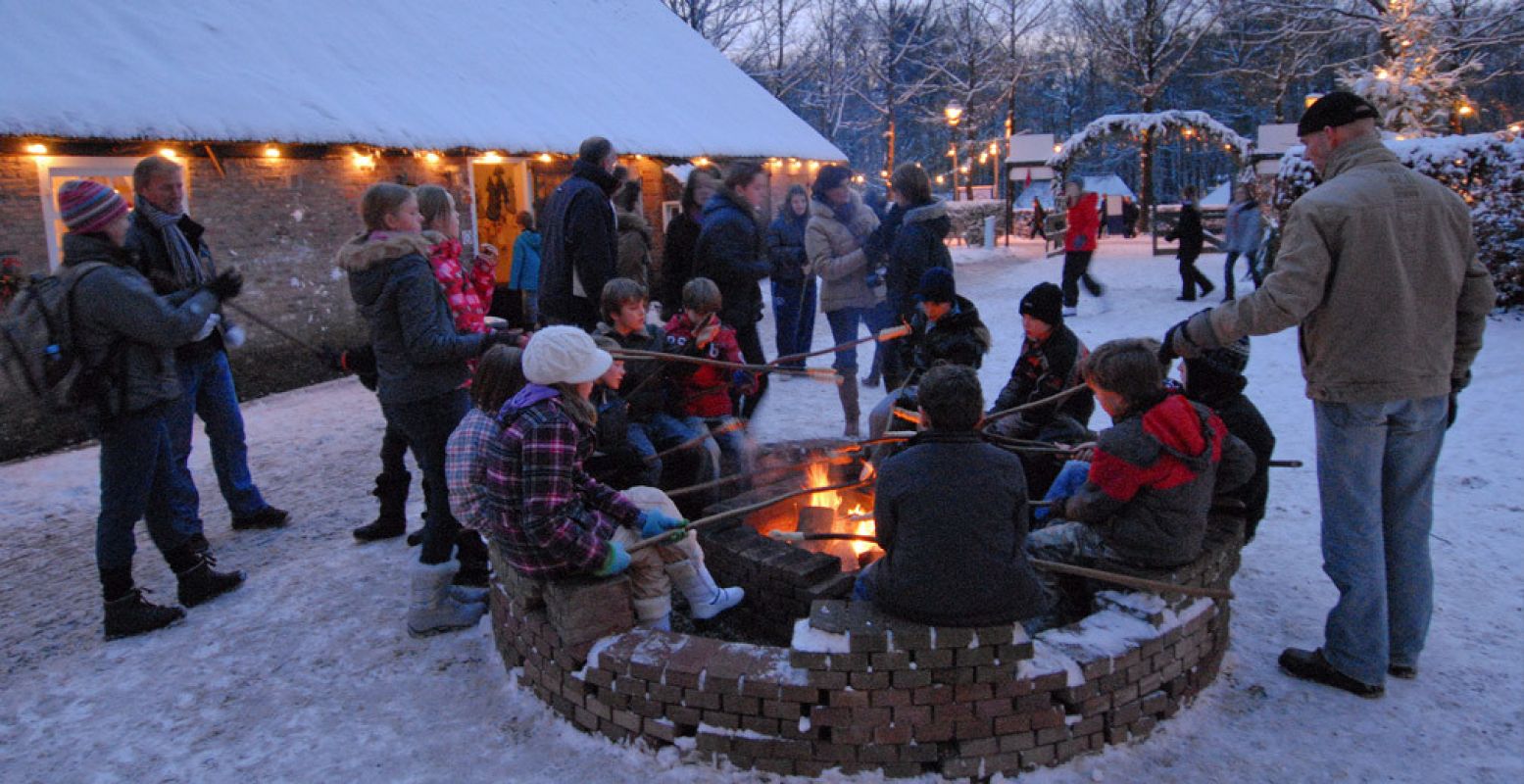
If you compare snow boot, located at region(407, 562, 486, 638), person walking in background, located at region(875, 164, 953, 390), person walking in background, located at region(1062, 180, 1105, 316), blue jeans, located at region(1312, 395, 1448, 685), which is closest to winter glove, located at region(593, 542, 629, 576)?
snow boot, located at region(407, 562, 486, 638)

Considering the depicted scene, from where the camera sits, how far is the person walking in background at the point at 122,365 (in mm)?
4219

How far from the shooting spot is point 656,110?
16375 millimetres

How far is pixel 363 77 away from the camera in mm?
11211

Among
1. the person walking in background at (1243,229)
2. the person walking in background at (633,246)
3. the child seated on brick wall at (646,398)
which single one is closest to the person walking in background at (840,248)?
the person walking in background at (633,246)

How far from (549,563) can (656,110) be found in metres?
14.0

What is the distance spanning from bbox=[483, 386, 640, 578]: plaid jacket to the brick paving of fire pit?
5.1 inches

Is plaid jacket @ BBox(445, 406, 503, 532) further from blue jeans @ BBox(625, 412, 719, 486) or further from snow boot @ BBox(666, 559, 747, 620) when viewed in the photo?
blue jeans @ BBox(625, 412, 719, 486)

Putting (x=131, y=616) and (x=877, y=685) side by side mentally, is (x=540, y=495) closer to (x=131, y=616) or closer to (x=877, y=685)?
(x=877, y=685)

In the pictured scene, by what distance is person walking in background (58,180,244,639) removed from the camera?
4.22 m

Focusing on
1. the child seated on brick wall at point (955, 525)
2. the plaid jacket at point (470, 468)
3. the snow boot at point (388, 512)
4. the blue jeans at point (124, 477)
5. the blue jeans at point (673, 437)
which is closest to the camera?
the child seated on brick wall at point (955, 525)

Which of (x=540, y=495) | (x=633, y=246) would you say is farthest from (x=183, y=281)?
(x=633, y=246)

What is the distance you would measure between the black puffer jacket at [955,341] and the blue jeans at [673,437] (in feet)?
4.33

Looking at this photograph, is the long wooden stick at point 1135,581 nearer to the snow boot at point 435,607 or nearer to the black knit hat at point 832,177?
the snow boot at point 435,607

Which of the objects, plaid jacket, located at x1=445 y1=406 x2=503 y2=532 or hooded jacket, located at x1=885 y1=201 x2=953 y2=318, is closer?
plaid jacket, located at x1=445 y1=406 x2=503 y2=532
